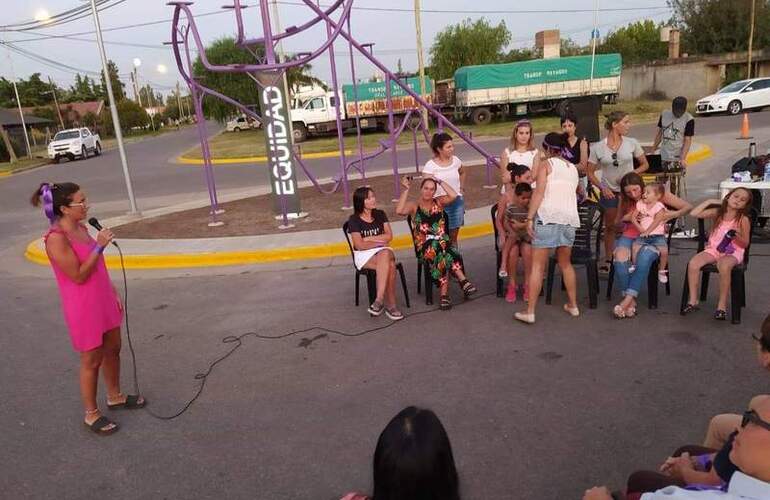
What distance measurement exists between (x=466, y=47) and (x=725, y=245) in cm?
4549

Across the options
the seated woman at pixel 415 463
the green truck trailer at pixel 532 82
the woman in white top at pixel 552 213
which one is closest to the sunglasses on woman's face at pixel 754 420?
the seated woman at pixel 415 463

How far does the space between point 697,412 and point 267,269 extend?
521 centimetres

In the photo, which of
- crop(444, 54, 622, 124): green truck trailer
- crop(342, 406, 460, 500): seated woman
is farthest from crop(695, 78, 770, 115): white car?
crop(342, 406, 460, 500): seated woman

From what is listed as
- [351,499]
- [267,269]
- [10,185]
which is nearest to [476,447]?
[351,499]

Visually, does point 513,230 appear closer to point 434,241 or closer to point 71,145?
point 434,241

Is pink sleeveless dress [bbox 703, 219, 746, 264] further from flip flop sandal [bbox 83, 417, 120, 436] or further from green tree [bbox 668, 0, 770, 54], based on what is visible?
green tree [bbox 668, 0, 770, 54]

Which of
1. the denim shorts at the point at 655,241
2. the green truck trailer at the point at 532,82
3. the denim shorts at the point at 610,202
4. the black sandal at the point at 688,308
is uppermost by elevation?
the green truck trailer at the point at 532,82

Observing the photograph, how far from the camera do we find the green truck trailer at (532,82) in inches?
1175

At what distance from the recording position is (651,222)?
5.05 meters

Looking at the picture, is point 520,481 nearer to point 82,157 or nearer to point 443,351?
point 443,351

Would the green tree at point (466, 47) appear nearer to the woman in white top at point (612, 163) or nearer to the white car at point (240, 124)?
the white car at point (240, 124)

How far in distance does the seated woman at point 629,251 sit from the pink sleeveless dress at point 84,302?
3981 millimetres

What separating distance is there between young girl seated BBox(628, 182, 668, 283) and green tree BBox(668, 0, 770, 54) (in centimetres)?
4401

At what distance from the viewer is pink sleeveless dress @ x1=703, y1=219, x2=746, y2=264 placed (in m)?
4.71
